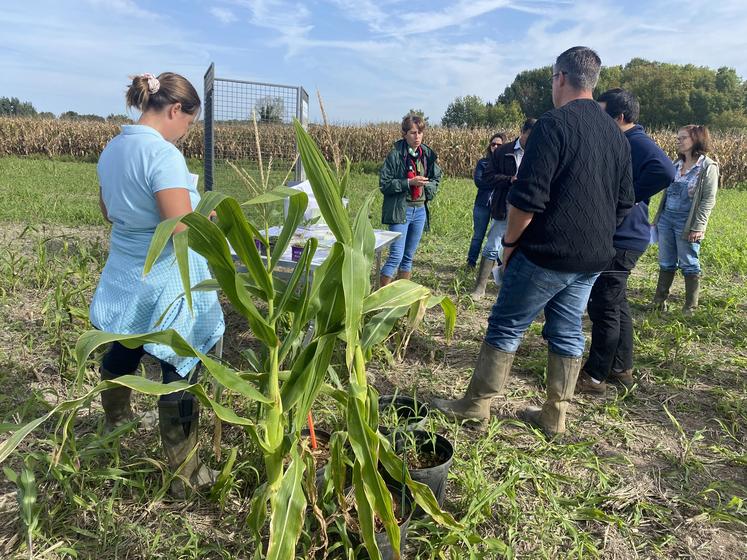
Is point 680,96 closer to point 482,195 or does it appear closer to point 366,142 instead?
point 366,142

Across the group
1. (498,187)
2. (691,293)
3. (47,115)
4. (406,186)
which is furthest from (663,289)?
(47,115)

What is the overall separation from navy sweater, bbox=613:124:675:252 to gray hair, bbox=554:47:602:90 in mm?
866

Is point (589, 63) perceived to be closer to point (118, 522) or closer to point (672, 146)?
point (118, 522)

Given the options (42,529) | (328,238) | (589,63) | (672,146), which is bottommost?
(42,529)

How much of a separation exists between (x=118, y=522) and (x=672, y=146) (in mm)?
24372

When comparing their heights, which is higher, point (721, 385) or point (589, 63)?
point (589, 63)

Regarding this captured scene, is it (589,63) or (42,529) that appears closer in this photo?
(42,529)

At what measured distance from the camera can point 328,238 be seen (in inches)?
143

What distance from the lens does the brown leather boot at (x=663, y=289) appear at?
188 inches

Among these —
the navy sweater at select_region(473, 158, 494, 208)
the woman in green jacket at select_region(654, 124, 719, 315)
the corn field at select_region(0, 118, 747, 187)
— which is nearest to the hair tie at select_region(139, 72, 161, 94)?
the navy sweater at select_region(473, 158, 494, 208)

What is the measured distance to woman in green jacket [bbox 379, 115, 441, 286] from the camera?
4484mm

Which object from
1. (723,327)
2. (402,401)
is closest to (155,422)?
(402,401)

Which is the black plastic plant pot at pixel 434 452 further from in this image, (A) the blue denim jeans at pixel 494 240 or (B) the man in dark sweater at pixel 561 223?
(A) the blue denim jeans at pixel 494 240

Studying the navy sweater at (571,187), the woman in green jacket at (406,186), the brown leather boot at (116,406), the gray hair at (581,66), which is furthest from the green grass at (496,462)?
the gray hair at (581,66)
